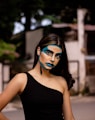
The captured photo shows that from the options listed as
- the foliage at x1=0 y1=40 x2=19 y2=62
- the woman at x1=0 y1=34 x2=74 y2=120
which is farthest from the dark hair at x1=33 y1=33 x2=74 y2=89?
the foliage at x1=0 y1=40 x2=19 y2=62

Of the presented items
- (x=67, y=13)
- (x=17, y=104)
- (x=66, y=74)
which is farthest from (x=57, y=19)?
(x=66, y=74)

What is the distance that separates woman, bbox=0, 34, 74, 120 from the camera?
2.60m

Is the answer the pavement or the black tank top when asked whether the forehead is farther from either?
the pavement

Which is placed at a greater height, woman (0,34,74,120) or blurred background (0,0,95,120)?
woman (0,34,74,120)

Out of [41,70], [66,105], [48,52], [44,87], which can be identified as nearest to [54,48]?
[48,52]

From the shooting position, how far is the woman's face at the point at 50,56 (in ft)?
8.89

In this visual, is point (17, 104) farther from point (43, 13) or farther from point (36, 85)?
point (43, 13)

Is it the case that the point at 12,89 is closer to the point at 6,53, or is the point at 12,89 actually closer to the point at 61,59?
the point at 61,59

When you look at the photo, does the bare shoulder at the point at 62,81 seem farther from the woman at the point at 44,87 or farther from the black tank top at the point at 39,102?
the black tank top at the point at 39,102

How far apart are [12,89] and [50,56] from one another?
350 millimetres

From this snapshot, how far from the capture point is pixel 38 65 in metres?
2.75

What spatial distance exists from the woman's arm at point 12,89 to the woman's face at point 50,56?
7.7 inches

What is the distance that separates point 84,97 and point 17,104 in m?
3.26

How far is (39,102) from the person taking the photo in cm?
260
